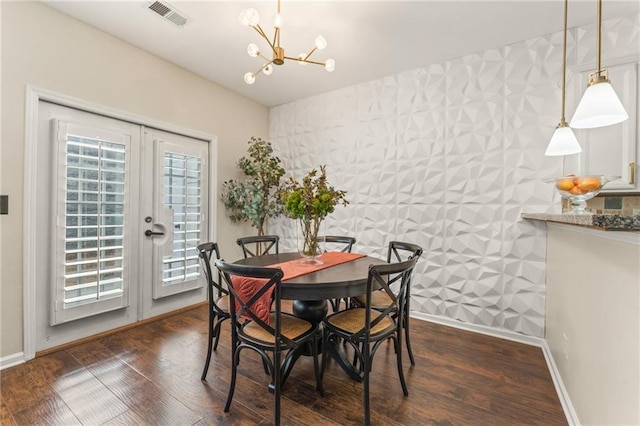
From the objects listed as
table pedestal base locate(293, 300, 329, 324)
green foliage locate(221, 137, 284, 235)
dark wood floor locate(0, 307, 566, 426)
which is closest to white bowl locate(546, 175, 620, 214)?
dark wood floor locate(0, 307, 566, 426)

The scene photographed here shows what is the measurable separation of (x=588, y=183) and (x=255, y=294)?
2.07 m

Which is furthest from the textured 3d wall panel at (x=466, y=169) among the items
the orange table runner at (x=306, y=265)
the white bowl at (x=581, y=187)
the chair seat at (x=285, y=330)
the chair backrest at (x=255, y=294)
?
the chair backrest at (x=255, y=294)

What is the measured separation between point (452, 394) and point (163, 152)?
11.6ft

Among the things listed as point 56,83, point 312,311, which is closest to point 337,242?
point 312,311

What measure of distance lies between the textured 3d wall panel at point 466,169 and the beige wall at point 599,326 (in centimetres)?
67

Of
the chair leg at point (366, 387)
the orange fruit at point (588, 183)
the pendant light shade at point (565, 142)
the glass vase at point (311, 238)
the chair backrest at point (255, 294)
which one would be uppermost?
the pendant light shade at point (565, 142)

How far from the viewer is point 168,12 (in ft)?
7.95

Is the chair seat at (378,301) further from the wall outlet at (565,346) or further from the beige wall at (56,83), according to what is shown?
the beige wall at (56,83)

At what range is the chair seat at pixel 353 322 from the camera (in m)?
1.82

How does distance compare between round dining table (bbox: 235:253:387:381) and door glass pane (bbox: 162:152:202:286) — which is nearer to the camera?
round dining table (bbox: 235:253:387:381)

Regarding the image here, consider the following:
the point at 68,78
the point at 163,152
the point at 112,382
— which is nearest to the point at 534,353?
the point at 112,382

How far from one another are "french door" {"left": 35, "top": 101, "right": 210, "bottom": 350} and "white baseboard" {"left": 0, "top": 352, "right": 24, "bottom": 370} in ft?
0.48

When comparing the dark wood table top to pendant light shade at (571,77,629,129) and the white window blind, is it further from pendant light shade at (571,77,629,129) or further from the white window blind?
the white window blind

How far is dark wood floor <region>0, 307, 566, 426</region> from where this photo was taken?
66.7 inches
